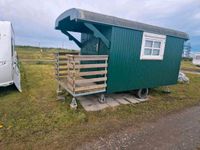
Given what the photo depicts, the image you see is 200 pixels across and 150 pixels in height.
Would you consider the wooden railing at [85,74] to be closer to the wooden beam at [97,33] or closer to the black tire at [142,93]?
the wooden beam at [97,33]

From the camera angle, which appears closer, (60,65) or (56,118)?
(56,118)

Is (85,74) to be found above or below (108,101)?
above

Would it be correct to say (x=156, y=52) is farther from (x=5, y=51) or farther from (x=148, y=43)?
(x=5, y=51)

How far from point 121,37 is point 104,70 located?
1232 millimetres

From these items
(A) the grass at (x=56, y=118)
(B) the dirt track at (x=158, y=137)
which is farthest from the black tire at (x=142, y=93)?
(B) the dirt track at (x=158, y=137)

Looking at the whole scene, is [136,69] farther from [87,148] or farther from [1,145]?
[1,145]

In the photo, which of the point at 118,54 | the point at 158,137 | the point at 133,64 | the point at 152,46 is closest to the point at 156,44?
the point at 152,46

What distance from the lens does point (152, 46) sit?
5.98m

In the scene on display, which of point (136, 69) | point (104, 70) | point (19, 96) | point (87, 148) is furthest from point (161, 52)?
point (19, 96)

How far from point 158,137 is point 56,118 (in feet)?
8.71

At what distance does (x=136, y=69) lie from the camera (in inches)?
223

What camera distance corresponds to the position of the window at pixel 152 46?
5.65 metres

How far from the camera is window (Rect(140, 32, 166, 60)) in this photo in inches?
223

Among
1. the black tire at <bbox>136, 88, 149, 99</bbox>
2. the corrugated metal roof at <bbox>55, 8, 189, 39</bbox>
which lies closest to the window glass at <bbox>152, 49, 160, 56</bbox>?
the corrugated metal roof at <bbox>55, 8, 189, 39</bbox>
